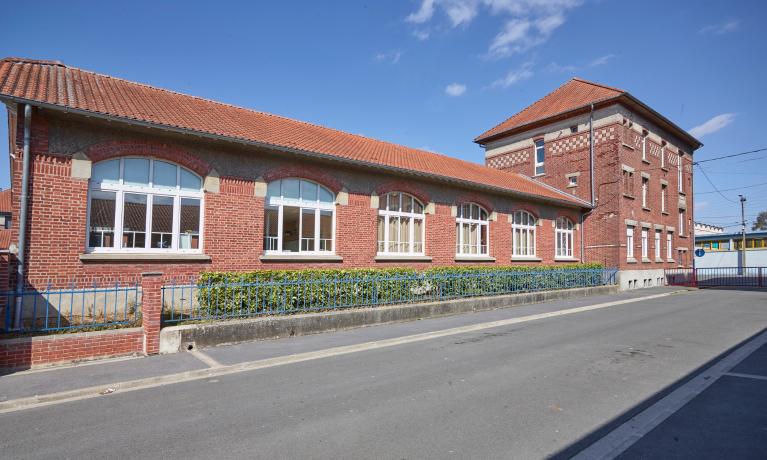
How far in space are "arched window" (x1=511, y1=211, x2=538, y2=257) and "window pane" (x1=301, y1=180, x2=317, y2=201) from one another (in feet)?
33.5

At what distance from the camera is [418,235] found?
15.6 meters

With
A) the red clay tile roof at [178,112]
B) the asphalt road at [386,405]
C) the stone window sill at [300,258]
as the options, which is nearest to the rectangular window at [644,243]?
the red clay tile roof at [178,112]

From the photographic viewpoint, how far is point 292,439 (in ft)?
13.0

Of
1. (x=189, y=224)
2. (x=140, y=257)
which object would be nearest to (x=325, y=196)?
(x=189, y=224)

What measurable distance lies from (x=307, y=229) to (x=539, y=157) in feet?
60.4

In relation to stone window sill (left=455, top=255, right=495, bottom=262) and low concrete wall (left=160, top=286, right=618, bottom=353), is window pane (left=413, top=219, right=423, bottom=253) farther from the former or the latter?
low concrete wall (left=160, top=286, right=618, bottom=353)

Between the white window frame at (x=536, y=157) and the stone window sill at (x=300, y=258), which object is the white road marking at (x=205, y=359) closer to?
the stone window sill at (x=300, y=258)

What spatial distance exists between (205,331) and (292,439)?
171 inches

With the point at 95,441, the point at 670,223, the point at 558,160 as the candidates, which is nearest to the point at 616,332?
the point at 95,441

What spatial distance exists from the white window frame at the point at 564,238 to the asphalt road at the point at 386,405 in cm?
1354

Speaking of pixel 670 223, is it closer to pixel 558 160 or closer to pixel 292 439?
pixel 558 160

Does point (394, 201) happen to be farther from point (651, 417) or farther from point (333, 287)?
point (651, 417)

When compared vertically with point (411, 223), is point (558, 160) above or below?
above

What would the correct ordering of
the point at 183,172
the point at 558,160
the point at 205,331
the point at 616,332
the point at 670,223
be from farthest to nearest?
1. the point at 670,223
2. the point at 558,160
3. the point at 183,172
4. the point at 616,332
5. the point at 205,331
